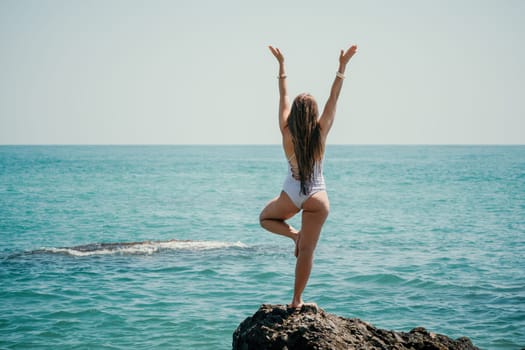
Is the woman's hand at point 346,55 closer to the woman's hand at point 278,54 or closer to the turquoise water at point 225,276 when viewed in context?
the woman's hand at point 278,54

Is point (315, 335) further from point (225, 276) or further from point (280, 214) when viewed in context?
point (225, 276)

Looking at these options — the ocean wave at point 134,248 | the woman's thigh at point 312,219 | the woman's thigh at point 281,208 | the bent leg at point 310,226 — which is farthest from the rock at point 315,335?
the ocean wave at point 134,248

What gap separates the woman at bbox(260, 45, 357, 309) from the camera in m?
5.94

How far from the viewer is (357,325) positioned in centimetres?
642

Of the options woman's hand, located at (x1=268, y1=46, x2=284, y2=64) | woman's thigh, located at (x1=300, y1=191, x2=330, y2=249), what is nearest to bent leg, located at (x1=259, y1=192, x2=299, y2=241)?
woman's thigh, located at (x1=300, y1=191, x2=330, y2=249)

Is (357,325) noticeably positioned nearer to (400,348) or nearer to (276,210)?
(400,348)

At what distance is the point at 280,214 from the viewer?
6.33 m

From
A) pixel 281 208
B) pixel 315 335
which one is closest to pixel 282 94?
pixel 281 208

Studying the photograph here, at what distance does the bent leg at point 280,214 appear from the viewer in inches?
245

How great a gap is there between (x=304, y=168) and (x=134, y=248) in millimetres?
14380

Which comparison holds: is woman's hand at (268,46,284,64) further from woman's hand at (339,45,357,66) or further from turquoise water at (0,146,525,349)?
turquoise water at (0,146,525,349)

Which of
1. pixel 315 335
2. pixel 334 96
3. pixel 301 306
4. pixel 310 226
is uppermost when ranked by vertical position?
pixel 334 96

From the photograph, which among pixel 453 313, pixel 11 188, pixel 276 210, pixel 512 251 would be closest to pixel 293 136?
pixel 276 210

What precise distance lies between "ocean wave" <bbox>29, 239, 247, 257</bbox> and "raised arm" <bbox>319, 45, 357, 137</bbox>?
13.7m
